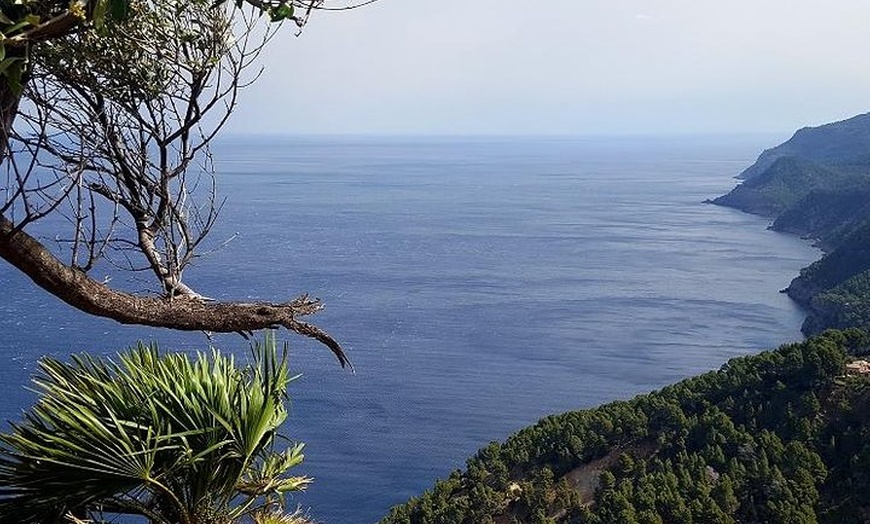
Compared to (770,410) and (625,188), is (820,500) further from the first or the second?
(625,188)

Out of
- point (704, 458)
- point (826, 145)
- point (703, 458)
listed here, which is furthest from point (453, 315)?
point (826, 145)

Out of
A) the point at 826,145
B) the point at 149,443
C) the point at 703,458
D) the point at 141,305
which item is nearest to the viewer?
the point at 149,443

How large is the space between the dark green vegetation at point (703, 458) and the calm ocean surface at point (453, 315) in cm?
763

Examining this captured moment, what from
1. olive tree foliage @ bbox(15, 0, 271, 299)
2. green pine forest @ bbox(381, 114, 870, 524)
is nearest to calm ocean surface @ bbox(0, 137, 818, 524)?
green pine forest @ bbox(381, 114, 870, 524)

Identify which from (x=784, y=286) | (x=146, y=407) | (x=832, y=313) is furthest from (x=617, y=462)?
(x=784, y=286)

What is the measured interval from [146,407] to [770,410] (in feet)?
79.2

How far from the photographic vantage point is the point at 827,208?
87.8m

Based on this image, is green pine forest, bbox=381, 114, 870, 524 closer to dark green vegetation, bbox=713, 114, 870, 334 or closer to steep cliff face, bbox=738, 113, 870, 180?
dark green vegetation, bbox=713, 114, 870, 334

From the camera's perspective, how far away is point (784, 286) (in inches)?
2441

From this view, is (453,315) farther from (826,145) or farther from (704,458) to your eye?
(826,145)

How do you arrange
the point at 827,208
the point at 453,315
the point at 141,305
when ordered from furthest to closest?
the point at 827,208 → the point at 453,315 → the point at 141,305

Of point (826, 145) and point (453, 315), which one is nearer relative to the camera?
point (453, 315)

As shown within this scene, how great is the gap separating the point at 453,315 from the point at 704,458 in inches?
1123

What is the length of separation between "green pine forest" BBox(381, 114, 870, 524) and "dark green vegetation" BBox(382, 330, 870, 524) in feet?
0.12
